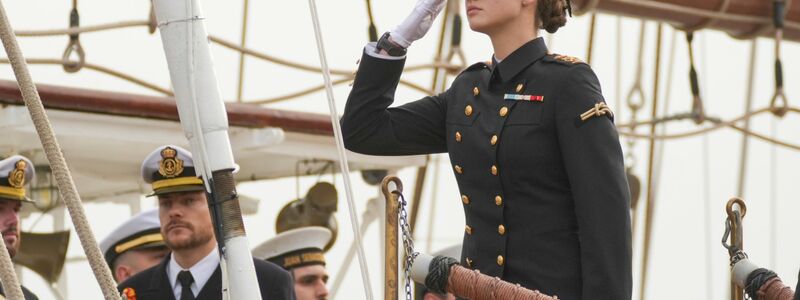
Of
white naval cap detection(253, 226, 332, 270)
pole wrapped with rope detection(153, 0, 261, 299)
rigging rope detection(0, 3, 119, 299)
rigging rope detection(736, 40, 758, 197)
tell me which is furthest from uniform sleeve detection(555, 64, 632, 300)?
rigging rope detection(736, 40, 758, 197)

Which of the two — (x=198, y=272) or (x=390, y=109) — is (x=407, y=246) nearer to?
(x=390, y=109)

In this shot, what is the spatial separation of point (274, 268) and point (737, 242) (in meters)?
1.57

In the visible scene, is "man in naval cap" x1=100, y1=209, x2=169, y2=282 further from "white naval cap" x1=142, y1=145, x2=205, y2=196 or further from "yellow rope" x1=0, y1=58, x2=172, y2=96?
"yellow rope" x1=0, y1=58, x2=172, y2=96

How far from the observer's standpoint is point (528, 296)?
3420 millimetres

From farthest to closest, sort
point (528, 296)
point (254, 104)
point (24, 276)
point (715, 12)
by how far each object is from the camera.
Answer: point (715, 12)
point (254, 104)
point (24, 276)
point (528, 296)

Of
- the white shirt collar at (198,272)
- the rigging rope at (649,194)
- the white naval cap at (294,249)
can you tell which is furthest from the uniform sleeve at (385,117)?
the rigging rope at (649,194)

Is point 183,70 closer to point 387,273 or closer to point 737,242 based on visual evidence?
point 387,273

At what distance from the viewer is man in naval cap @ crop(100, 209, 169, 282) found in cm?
614

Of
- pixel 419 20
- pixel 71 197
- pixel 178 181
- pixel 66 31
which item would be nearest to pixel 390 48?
pixel 419 20

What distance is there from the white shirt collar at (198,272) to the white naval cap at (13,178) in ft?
1.62

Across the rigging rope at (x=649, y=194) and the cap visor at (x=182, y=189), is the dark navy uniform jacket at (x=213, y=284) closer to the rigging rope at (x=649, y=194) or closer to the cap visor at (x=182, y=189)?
the cap visor at (x=182, y=189)

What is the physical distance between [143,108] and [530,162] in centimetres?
386

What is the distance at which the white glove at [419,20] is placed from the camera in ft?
12.0

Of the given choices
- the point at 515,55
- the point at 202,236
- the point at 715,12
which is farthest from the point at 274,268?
the point at 715,12
